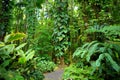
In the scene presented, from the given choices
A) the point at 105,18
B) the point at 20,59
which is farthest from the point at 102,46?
the point at 20,59

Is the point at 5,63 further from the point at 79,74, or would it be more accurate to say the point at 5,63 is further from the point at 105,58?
the point at 105,58

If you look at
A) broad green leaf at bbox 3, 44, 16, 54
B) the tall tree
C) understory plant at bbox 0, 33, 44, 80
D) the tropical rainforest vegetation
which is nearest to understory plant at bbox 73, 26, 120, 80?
the tropical rainforest vegetation

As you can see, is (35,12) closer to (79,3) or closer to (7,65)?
(79,3)

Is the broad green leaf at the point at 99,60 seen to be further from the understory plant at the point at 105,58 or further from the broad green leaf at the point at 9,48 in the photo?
the broad green leaf at the point at 9,48

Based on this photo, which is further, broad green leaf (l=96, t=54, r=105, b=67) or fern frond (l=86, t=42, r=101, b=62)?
fern frond (l=86, t=42, r=101, b=62)

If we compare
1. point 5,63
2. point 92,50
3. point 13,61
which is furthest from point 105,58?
point 5,63

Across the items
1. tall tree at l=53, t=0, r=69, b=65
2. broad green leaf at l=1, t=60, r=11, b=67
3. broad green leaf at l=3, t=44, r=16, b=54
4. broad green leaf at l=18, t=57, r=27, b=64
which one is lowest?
tall tree at l=53, t=0, r=69, b=65

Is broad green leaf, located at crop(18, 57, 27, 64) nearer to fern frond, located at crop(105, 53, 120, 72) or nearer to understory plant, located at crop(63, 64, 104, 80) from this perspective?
understory plant, located at crop(63, 64, 104, 80)

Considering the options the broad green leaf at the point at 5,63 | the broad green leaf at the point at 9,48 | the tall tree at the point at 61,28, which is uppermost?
the broad green leaf at the point at 9,48

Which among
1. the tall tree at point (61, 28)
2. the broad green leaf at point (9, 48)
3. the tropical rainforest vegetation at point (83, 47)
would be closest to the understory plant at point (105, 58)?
the tropical rainforest vegetation at point (83, 47)

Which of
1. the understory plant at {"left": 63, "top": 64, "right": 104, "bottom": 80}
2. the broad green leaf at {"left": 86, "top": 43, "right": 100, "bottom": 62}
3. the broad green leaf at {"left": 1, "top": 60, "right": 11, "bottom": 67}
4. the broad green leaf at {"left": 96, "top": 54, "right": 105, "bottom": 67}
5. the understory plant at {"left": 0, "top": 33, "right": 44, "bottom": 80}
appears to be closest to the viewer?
the understory plant at {"left": 0, "top": 33, "right": 44, "bottom": 80}

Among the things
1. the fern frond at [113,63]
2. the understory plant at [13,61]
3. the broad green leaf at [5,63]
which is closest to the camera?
the understory plant at [13,61]

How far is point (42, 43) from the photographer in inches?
544

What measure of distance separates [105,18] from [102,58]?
195 centimetres
